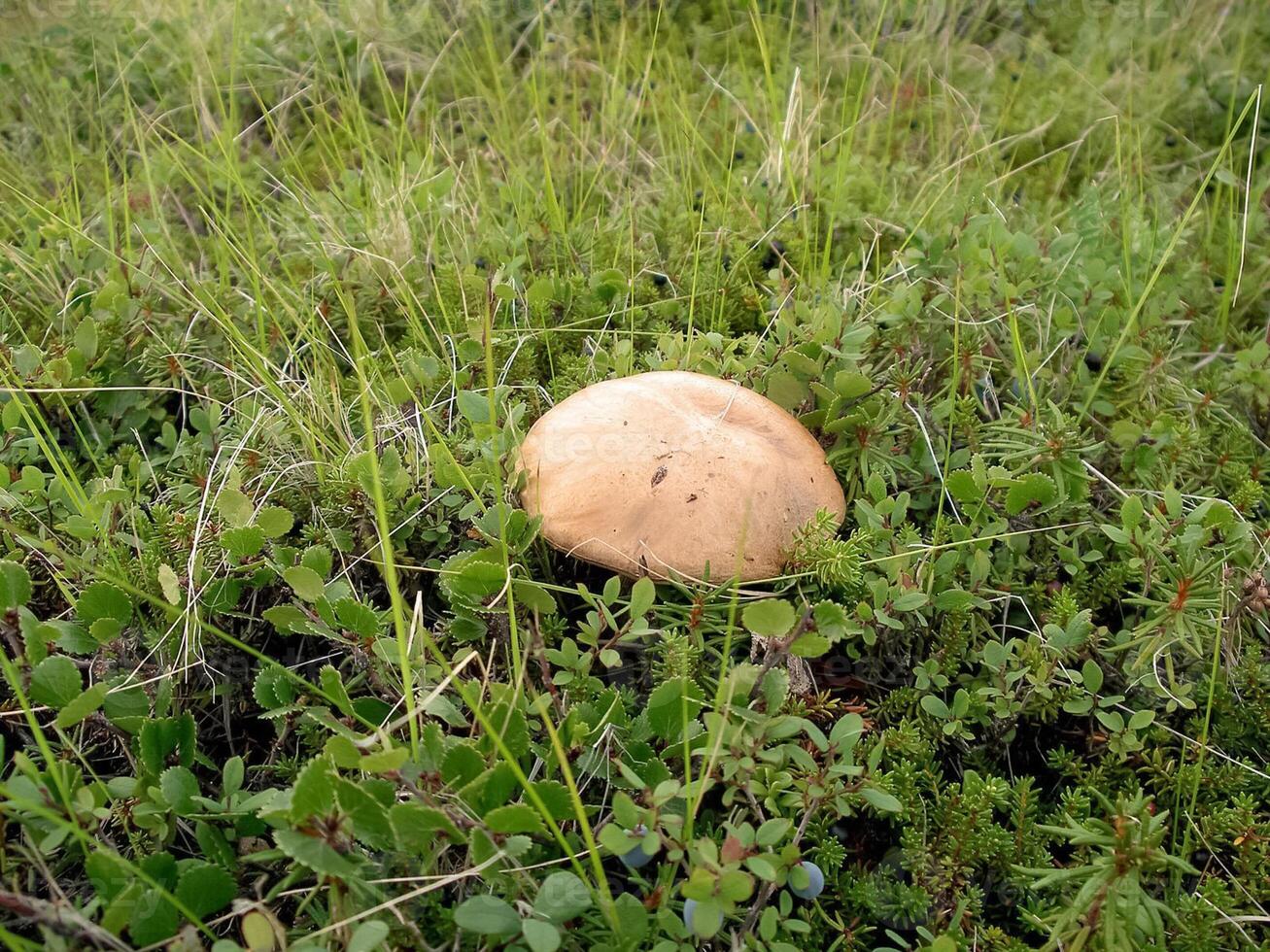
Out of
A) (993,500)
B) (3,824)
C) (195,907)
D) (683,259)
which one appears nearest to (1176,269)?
(993,500)

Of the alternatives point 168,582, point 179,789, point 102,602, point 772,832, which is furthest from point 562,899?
point 102,602

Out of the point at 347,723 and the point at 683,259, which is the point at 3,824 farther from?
the point at 683,259

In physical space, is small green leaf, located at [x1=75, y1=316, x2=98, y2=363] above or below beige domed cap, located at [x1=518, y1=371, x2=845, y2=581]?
above

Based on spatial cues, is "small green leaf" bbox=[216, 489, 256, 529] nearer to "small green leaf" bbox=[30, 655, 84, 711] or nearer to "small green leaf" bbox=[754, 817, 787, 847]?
"small green leaf" bbox=[30, 655, 84, 711]

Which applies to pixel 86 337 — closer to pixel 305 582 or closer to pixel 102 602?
pixel 102 602

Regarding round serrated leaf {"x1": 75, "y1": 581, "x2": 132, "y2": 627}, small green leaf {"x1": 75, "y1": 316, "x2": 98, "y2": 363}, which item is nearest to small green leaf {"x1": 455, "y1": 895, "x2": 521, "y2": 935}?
round serrated leaf {"x1": 75, "y1": 581, "x2": 132, "y2": 627}

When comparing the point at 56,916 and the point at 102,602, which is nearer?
the point at 56,916
